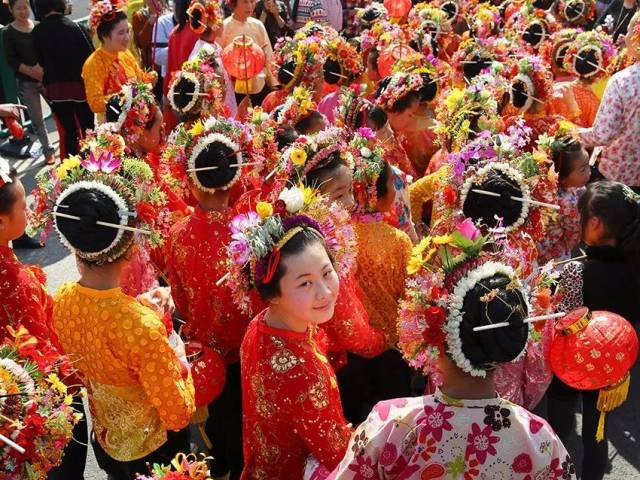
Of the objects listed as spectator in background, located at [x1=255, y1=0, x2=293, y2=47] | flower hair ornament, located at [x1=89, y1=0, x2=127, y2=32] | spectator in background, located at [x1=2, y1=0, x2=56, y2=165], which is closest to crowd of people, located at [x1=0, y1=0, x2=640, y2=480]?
flower hair ornament, located at [x1=89, y1=0, x2=127, y2=32]

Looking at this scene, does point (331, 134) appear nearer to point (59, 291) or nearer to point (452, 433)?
point (59, 291)

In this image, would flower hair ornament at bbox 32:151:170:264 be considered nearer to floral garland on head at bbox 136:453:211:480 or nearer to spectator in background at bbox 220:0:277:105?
floral garland on head at bbox 136:453:211:480

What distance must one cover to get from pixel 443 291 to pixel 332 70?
13.5 ft

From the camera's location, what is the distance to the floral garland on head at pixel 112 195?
8.67 ft

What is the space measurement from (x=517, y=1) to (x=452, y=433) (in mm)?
7945

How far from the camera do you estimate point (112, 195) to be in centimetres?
267

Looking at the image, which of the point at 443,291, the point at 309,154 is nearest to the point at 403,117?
the point at 309,154

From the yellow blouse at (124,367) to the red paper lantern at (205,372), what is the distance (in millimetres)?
270

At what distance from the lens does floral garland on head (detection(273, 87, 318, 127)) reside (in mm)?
4660

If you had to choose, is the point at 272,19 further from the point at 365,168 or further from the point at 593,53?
the point at 365,168

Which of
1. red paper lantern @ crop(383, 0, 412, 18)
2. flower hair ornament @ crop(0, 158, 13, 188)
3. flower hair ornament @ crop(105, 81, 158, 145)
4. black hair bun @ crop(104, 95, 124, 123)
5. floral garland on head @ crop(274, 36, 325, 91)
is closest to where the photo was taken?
flower hair ornament @ crop(0, 158, 13, 188)

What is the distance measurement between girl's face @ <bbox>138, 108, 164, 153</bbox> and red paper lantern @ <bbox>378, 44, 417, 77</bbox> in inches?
88.4

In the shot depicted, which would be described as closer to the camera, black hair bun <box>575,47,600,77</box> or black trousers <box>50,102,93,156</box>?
black hair bun <box>575,47,600,77</box>

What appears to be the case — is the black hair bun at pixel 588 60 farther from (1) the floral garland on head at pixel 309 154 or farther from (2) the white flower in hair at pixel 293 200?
(2) the white flower in hair at pixel 293 200
